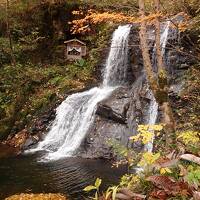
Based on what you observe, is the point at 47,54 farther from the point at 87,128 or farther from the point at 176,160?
the point at 176,160

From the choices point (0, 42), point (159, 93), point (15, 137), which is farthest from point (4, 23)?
point (159, 93)

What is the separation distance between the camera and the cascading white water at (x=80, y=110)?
1572 cm

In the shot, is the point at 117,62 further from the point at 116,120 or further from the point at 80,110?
the point at 116,120

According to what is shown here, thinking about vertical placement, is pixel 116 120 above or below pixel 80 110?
below

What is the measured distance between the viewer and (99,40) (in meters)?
20.9

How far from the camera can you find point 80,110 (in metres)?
16.8

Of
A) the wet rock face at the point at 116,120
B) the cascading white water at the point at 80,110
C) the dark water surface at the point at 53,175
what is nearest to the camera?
the dark water surface at the point at 53,175

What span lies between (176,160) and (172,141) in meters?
2.21

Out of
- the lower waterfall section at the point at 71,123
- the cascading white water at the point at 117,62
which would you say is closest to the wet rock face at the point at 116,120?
the lower waterfall section at the point at 71,123

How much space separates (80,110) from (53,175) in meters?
4.90

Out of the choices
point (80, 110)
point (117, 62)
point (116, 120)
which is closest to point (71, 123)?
point (80, 110)

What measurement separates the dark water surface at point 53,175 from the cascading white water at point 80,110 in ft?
3.37

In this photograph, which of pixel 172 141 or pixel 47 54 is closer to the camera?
pixel 172 141

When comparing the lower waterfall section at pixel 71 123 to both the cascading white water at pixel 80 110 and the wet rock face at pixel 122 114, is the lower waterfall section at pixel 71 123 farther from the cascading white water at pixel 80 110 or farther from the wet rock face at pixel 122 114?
the wet rock face at pixel 122 114
